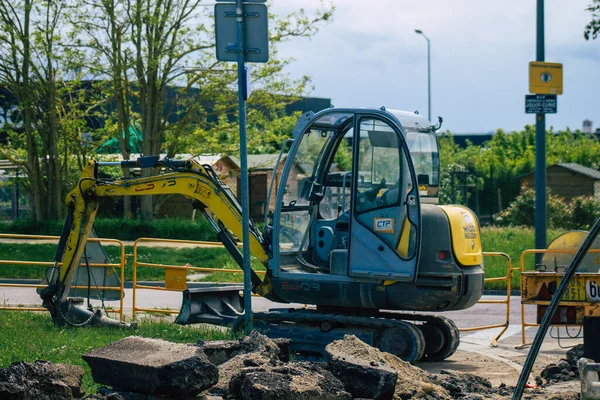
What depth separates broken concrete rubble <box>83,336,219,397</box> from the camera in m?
6.36

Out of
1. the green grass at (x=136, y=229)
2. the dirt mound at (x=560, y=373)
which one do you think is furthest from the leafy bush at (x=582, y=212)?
the dirt mound at (x=560, y=373)

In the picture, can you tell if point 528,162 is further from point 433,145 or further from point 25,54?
point 433,145

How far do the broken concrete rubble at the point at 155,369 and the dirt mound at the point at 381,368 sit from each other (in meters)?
1.07

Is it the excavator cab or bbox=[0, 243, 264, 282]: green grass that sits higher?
the excavator cab

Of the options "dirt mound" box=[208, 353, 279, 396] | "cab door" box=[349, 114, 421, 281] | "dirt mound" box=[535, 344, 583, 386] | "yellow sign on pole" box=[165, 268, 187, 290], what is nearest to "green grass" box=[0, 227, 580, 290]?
"yellow sign on pole" box=[165, 268, 187, 290]

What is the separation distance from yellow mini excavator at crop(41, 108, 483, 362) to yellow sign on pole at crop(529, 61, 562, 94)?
20.5 ft

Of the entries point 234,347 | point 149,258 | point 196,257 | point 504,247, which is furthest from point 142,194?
point 504,247

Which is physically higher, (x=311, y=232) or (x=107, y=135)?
(x=107, y=135)

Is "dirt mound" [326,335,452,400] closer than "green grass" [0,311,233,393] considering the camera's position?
Yes

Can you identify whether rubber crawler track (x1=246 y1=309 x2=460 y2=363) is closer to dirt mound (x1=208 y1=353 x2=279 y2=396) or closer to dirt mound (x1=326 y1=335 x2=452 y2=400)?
dirt mound (x1=326 y1=335 x2=452 y2=400)

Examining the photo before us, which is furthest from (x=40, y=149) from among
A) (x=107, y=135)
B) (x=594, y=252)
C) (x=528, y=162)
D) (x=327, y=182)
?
(x=528, y=162)

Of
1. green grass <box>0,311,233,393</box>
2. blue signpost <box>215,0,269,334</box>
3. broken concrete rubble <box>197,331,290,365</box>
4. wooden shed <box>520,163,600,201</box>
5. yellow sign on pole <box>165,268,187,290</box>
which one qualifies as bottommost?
green grass <box>0,311,233,393</box>

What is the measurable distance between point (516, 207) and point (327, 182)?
20.8 m

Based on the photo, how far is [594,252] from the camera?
11.4 metres
